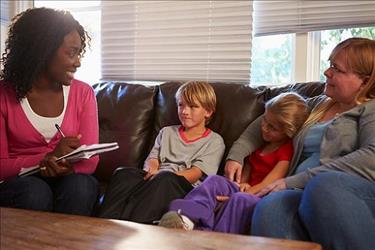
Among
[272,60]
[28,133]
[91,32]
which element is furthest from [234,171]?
[91,32]

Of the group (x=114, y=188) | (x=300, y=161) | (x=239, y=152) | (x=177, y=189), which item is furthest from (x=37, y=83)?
(x=300, y=161)

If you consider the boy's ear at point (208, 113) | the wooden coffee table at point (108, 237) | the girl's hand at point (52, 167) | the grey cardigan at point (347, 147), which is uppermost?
the boy's ear at point (208, 113)

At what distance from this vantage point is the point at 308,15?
2312mm

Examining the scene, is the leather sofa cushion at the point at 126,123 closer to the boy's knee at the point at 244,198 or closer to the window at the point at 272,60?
the window at the point at 272,60

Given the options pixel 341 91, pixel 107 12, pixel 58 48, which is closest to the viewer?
pixel 341 91

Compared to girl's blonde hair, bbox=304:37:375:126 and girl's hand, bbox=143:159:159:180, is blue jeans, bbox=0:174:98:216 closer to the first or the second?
girl's hand, bbox=143:159:159:180

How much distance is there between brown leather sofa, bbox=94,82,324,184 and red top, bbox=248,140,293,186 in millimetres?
175

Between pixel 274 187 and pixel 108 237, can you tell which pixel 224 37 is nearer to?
pixel 274 187

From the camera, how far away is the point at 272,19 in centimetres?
242

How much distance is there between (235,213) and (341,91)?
0.60 metres

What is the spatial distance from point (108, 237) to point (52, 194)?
2.45ft

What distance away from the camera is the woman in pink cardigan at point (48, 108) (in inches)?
66.6

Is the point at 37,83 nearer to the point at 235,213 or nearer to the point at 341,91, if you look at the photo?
the point at 235,213

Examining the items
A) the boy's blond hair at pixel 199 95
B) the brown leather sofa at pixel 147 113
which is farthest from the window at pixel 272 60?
the boy's blond hair at pixel 199 95
